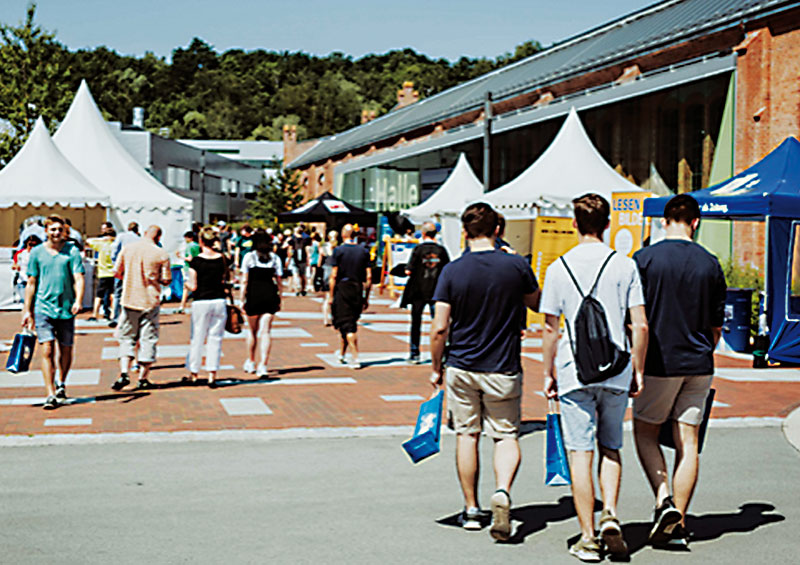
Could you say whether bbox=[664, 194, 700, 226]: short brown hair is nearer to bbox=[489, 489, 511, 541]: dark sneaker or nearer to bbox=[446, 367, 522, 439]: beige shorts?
bbox=[446, 367, 522, 439]: beige shorts

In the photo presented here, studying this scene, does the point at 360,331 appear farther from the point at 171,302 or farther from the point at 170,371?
the point at 171,302

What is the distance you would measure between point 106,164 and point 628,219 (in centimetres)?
1482

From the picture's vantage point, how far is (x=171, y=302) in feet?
81.1

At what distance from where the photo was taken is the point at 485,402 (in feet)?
18.7

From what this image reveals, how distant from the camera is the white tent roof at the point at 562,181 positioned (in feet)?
62.6

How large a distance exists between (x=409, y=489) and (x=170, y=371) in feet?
22.1

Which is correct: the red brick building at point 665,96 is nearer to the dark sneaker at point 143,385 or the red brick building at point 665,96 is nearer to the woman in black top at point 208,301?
the woman in black top at point 208,301

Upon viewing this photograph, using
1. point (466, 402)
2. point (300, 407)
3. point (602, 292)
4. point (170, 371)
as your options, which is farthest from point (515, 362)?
point (170, 371)

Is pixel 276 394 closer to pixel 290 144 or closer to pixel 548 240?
A: pixel 548 240

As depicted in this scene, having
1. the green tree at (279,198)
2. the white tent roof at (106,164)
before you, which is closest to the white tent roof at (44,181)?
the white tent roof at (106,164)

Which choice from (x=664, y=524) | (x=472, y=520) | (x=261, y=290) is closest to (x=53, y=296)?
(x=261, y=290)

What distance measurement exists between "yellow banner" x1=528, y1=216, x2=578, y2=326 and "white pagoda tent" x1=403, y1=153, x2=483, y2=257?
1060 cm

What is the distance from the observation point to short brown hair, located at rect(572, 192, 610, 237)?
5.28 m

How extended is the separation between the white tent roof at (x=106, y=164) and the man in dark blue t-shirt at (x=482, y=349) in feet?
66.1
